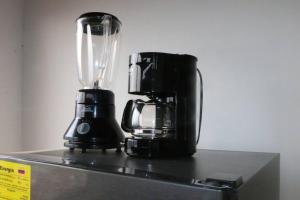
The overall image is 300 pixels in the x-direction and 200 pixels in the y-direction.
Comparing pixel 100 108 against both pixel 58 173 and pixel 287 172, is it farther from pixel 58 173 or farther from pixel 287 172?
pixel 287 172

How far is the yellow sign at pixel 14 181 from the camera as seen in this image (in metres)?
0.61

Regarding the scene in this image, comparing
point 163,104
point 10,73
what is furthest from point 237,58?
point 10,73

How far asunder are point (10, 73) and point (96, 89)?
96 cm

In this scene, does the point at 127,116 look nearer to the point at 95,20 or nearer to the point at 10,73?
the point at 95,20

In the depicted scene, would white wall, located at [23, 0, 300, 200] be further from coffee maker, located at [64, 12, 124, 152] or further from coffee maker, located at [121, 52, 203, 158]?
coffee maker, located at [121, 52, 203, 158]

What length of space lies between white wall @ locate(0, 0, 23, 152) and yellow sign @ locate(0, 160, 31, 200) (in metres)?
0.99

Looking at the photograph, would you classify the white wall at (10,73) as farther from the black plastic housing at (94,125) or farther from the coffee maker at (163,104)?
the coffee maker at (163,104)

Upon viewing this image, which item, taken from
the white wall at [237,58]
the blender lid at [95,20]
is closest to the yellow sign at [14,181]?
the blender lid at [95,20]

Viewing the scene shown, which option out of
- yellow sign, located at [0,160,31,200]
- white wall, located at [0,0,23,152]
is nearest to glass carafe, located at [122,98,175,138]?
yellow sign, located at [0,160,31,200]

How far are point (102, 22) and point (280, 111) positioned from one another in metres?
0.65

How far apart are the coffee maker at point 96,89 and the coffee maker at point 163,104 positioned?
0.22ft

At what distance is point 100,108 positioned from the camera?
0.83 meters

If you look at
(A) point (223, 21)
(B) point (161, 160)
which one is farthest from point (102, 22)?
(B) point (161, 160)

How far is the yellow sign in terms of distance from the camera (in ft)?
1.99
